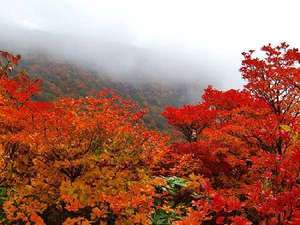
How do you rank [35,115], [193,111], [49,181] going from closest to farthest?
[49,181] < [35,115] < [193,111]

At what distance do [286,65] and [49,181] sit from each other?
17.2 meters

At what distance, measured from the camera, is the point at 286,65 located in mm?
26734

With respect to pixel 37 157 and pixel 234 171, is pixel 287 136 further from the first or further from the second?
pixel 37 157

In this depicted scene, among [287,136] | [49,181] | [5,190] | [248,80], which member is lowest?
[5,190]

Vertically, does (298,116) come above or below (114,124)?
above

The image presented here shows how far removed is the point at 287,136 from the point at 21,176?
45.3ft

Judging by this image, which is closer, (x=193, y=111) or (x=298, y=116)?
(x=298, y=116)

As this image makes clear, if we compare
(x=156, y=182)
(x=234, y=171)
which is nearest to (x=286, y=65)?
(x=234, y=171)

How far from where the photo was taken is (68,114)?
58.5ft

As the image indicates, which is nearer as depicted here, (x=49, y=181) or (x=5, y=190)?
(x=49, y=181)

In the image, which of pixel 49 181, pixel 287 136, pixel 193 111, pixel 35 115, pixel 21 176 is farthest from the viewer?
pixel 193 111

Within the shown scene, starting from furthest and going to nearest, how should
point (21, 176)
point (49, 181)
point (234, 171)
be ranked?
point (234, 171)
point (21, 176)
point (49, 181)

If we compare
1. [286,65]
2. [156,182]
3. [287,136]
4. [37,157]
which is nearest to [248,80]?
[286,65]

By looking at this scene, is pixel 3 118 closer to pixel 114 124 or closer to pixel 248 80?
pixel 114 124
